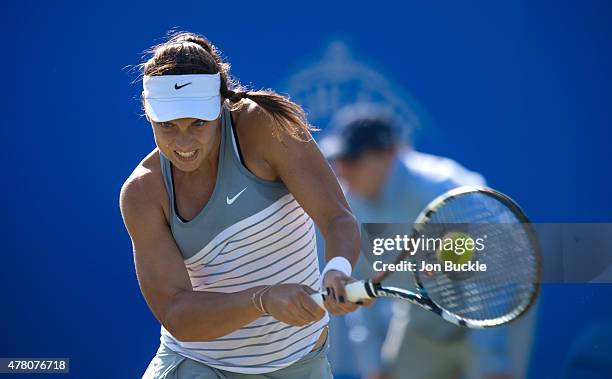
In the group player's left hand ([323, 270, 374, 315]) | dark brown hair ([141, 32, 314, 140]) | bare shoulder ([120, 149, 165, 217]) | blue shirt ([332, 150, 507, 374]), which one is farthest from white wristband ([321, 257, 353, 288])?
blue shirt ([332, 150, 507, 374])

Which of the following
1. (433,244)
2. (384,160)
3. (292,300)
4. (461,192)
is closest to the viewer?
(292,300)

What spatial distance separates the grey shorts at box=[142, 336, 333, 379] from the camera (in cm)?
265

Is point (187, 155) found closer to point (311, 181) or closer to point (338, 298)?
point (311, 181)

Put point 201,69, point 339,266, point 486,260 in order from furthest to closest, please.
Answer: point 486,260 < point 201,69 < point 339,266

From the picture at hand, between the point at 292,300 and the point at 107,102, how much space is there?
2.01m

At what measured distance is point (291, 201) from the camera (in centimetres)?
264

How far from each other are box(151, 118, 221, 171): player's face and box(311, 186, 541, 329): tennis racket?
0.51m

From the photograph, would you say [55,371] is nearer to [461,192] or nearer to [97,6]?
[97,6]

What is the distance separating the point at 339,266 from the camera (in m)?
2.34

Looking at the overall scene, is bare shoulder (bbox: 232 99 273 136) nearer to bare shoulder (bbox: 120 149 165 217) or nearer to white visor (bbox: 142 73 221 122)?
white visor (bbox: 142 73 221 122)

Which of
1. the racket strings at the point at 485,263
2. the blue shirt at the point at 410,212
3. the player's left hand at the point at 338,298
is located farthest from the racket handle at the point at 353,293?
the blue shirt at the point at 410,212

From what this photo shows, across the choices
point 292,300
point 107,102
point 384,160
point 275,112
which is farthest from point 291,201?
point 107,102

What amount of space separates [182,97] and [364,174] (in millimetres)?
1580

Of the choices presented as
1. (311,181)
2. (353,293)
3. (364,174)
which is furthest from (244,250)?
(364,174)
